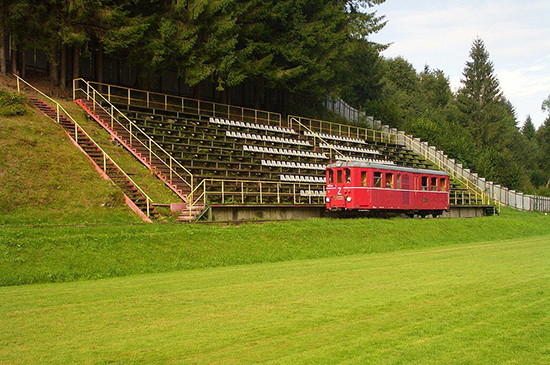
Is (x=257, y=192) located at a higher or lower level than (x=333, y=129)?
lower

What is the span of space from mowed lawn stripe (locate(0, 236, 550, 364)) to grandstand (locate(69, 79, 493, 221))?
1173 cm

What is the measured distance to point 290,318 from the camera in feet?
29.8

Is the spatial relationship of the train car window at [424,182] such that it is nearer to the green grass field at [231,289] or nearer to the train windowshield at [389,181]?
the train windowshield at [389,181]

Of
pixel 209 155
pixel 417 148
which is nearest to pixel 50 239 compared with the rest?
pixel 209 155

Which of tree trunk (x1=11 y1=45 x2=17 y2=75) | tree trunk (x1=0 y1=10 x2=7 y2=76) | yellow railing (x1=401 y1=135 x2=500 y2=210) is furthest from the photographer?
yellow railing (x1=401 y1=135 x2=500 y2=210)

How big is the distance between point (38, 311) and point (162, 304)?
81.3 inches

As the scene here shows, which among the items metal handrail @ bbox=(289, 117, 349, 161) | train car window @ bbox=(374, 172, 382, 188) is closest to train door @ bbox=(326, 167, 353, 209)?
train car window @ bbox=(374, 172, 382, 188)

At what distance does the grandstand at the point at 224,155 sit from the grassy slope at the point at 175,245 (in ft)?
13.8

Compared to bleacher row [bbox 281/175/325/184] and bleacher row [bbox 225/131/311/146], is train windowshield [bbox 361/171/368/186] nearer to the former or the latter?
bleacher row [bbox 281/175/325/184]

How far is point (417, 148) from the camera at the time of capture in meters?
56.4

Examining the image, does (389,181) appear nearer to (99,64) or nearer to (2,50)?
(99,64)

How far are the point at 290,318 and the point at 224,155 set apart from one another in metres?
23.6

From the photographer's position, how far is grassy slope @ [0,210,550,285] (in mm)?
14930

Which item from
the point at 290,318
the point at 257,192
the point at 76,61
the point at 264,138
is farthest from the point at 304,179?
the point at 290,318
